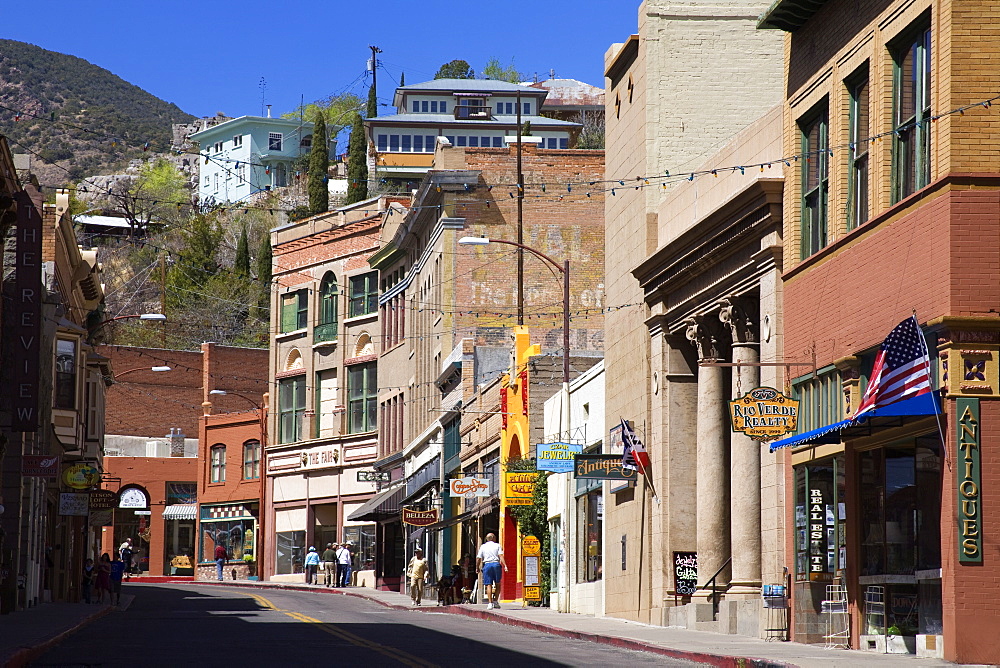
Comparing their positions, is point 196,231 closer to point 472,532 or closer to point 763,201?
point 472,532

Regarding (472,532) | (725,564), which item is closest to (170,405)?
(472,532)

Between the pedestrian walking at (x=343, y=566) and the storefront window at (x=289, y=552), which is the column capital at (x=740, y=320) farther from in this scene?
the storefront window at (x=289, y=552)

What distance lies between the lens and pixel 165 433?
88875mm

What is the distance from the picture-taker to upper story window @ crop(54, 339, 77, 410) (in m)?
42.2

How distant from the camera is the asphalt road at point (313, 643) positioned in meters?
18.2

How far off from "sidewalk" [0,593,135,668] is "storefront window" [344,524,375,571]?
84.6 feet

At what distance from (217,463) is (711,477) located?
52838 mm

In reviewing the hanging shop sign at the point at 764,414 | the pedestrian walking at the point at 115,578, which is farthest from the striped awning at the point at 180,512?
the hanging shop sign at the point at 764,414

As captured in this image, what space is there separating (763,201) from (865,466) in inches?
202

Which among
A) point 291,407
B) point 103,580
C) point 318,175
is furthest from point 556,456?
point 318,175

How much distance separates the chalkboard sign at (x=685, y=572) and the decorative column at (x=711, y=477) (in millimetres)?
1156

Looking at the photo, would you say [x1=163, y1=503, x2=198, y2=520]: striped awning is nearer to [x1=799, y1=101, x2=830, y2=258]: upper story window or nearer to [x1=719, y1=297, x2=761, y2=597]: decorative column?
[x1=719, y1=297, x2=761, y2=597]: decorative column

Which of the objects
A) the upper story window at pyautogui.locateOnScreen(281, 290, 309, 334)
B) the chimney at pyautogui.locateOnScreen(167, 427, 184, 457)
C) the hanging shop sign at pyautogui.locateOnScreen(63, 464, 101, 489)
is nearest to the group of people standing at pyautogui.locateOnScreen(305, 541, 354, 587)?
the upper story window at pyautogui.locateOnScreen(281, 290, 309, 334)

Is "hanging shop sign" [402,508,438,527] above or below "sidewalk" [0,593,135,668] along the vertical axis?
above
